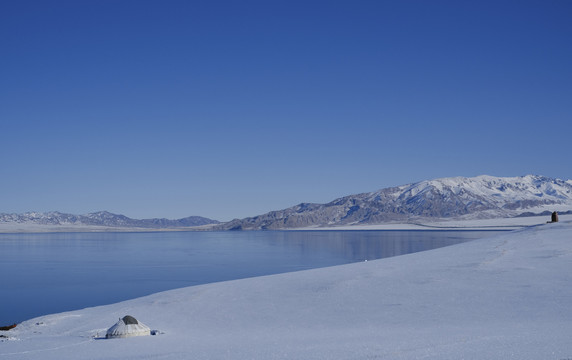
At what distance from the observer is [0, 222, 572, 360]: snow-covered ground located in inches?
336

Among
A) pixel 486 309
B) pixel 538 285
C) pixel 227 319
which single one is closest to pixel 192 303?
pixel 227 319

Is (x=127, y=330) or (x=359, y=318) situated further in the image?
A: (x=359, y=318)

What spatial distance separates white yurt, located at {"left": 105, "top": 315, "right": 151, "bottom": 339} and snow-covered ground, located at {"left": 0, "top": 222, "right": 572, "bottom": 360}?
1.23 feet

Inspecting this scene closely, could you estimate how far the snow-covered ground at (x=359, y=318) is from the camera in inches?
336

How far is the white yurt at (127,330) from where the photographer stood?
Result: 12.1 meters

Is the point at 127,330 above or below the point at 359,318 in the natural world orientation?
below

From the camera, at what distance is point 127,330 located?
39.9ft

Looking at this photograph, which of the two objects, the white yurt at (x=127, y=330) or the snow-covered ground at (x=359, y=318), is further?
the white yurt at (x=127, y=330)

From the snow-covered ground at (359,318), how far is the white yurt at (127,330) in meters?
0.37

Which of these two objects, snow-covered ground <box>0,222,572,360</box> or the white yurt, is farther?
the white yurt

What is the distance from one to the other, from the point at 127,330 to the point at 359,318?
551 centimetres

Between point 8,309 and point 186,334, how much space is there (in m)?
14.7

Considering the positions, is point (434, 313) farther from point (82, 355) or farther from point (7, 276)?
point (7, 276)

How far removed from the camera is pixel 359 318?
12.3 meters
